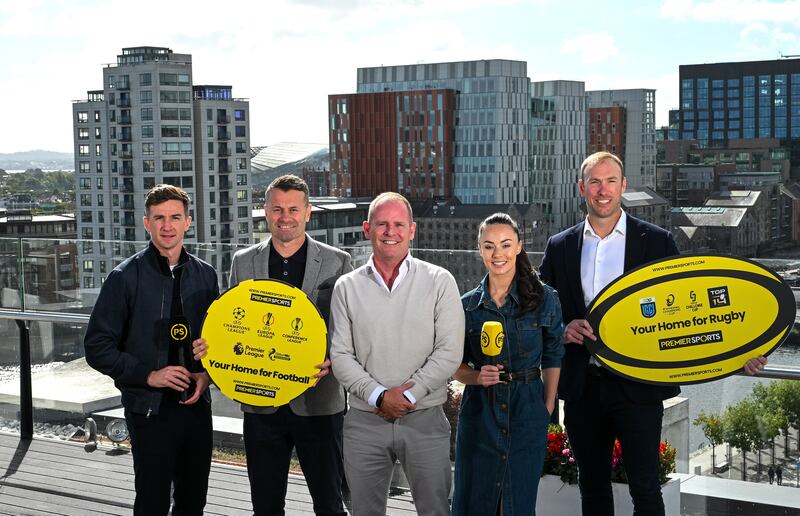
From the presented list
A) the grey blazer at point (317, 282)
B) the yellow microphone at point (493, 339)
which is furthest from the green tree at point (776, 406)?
the grey blazer at point (317, 282)

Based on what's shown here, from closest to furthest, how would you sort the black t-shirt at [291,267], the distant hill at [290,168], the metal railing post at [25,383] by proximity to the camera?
the black t-shirt at [291,267] → the metal railing post at [25,383] → the distant hill at [290,168]

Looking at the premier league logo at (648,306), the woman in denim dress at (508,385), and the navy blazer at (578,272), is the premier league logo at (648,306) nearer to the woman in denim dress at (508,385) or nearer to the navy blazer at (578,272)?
the navy blazer at (578,272)

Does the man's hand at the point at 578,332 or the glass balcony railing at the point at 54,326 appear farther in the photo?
the glass balcony railing at the point at 54,326

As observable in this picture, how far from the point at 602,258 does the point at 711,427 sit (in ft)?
3.26

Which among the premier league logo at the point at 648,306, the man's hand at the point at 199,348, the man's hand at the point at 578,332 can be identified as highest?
the premier league logo at the point at 648,306

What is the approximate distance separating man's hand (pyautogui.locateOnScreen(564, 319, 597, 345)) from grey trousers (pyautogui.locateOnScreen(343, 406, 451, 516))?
0.52 metres

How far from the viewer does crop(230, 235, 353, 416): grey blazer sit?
3574 mm

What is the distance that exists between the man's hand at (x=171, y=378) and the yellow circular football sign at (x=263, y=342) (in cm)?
12

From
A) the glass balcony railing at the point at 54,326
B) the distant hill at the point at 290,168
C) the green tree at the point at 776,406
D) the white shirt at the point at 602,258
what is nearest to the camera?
the white shirt at the point at 602,258

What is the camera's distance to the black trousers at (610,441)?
3383 mm

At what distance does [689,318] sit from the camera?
3.52 metres

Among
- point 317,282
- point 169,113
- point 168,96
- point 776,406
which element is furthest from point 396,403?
point 168,96

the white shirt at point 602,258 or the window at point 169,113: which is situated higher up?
the window at point 169,113

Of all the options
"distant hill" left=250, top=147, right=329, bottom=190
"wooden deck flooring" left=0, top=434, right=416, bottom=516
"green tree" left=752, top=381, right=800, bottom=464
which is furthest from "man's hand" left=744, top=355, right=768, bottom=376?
"distant hill" left=250, top=147, right=329, bottom=190
